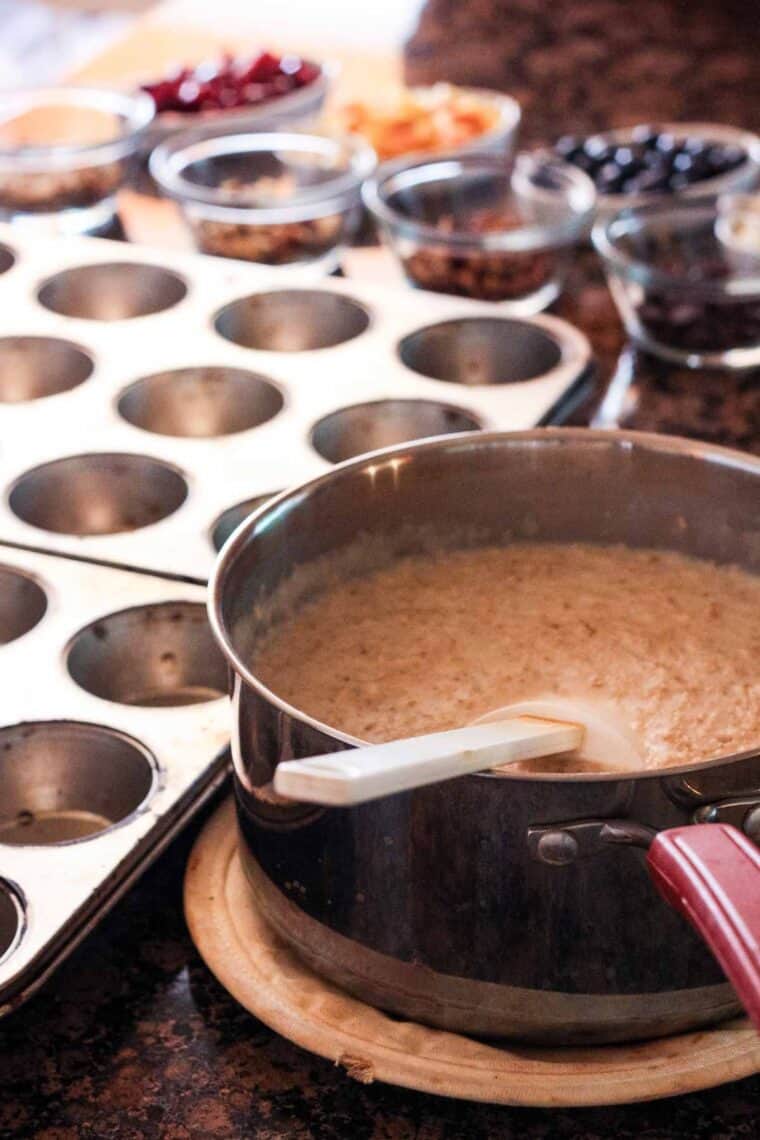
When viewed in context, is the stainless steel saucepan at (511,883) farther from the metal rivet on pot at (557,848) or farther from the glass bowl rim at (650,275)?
the glass bowl rim at (650,275)

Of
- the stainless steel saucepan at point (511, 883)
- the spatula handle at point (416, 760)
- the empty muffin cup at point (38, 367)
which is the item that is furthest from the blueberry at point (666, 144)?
the spatula handle at point (416, 760)

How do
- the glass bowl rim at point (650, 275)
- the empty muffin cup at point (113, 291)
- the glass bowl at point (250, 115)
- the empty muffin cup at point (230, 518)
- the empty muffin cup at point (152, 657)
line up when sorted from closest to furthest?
the empty muffin cup at point (152, 657), the empty muffin cup at point (230, 518), the glass bowl rim at point (650, 275), the empty muffin cup at point (113, 291), the glass bowl at point (250, 115)

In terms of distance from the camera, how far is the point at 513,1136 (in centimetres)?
85

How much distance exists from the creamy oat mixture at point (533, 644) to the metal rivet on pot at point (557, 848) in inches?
6.2

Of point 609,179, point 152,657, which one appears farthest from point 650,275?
point 152,657

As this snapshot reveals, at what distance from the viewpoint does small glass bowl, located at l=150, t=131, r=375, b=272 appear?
74.1 inches

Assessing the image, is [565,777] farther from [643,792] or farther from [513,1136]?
[513,1136]

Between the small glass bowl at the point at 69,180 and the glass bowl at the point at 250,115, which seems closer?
the small glass bowl at the point at 69,180

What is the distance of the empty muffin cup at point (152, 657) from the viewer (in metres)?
1.20

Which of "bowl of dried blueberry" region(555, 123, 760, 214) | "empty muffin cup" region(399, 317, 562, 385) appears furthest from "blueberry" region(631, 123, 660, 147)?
"empty muffin cup" region(399, 317, 562, 385)

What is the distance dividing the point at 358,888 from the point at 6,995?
20 cm

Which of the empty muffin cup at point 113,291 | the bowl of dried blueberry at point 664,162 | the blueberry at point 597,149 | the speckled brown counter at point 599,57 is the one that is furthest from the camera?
the speckled brown counter at point 599,57

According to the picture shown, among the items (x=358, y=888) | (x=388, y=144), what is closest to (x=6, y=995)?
(x=358, y=888)

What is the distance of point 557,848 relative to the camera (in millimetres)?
787
